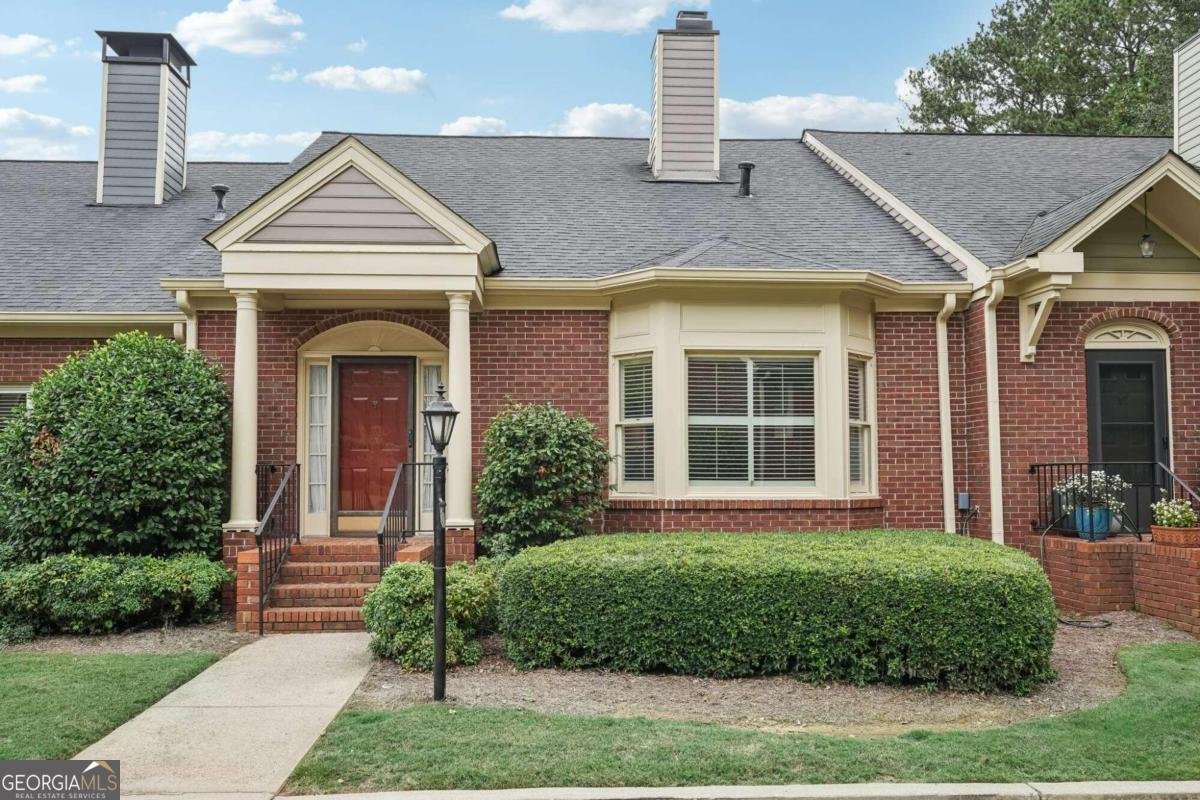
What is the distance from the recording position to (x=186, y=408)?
889 cm

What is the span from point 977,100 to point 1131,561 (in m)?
23.3

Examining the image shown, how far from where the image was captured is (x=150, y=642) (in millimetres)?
8086

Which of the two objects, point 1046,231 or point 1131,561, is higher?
point 1046,231

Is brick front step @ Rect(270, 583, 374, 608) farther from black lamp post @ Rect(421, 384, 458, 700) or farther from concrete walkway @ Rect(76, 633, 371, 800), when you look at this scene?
black lamp post @ Rect(421, 384, 458, 700)

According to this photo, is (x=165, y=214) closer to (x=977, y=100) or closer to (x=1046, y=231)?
(x=1046, y=231)

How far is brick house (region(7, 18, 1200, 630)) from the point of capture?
9.09 meters

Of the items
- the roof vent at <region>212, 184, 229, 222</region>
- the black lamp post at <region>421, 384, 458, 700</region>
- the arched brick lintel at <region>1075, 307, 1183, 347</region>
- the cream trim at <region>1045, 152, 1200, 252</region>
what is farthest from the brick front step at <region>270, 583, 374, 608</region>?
the arched brick lintel at <region>1075, 307, 1183, 347</region>

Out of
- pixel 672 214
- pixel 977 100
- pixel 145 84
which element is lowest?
pixel 672 214

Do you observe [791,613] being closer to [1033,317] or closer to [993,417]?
[993,417]

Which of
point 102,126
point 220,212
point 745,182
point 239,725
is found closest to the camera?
point 239,725

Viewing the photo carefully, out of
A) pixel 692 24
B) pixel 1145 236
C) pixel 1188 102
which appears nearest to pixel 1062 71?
pixel 1188 102

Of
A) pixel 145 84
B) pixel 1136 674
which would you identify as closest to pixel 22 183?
pixel 145 84

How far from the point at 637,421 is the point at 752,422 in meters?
1.22

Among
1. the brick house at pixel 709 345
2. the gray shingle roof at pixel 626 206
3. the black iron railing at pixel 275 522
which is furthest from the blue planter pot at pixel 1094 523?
the black iron railing at pixel 275 522
